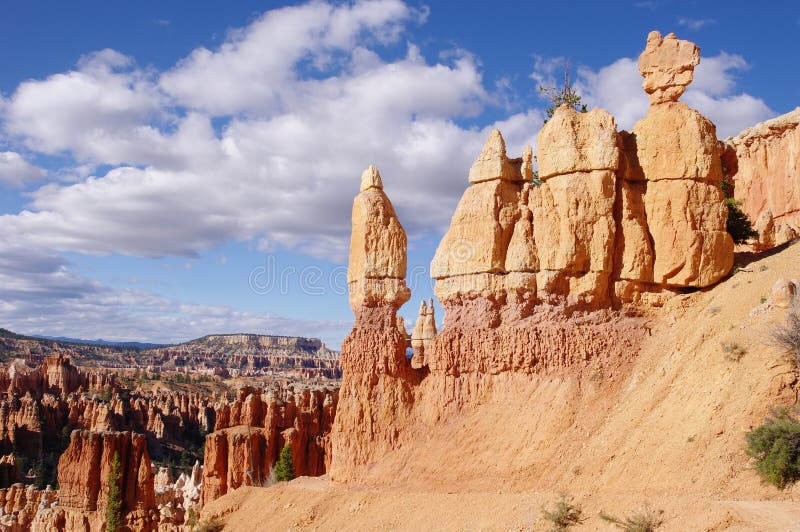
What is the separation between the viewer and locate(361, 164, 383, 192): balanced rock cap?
80.1 feet

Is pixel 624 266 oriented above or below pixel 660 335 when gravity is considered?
above

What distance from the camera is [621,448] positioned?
1731 centimetres

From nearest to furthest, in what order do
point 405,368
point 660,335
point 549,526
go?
point 549,526 → point 660,335 → point 405,368

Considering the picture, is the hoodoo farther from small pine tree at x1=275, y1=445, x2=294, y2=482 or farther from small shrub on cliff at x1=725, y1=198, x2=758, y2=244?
small pine tree at x1=275, y1=445, x2=294, y2=482

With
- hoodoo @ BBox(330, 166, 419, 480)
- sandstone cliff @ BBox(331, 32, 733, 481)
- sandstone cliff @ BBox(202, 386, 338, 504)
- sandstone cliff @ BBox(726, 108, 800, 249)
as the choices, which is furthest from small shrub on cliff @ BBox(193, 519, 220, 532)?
sandstone cliff @ BBox(726, 108, 800, 249)

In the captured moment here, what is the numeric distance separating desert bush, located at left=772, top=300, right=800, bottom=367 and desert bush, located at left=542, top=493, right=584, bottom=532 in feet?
18.0

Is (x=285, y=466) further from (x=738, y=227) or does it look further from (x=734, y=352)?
(x=734, y=352)

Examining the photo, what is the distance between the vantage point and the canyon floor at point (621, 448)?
14555 mm

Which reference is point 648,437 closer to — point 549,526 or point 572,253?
point 549,526

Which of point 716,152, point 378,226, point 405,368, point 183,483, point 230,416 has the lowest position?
point 183,483

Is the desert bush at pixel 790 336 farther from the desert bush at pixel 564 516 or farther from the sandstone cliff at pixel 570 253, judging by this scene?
the desert bush at pixel 564 516

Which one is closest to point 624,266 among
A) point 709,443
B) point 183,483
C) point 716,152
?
point 716,152

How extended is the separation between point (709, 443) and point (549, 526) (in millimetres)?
3809

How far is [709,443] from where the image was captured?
15430 mm
